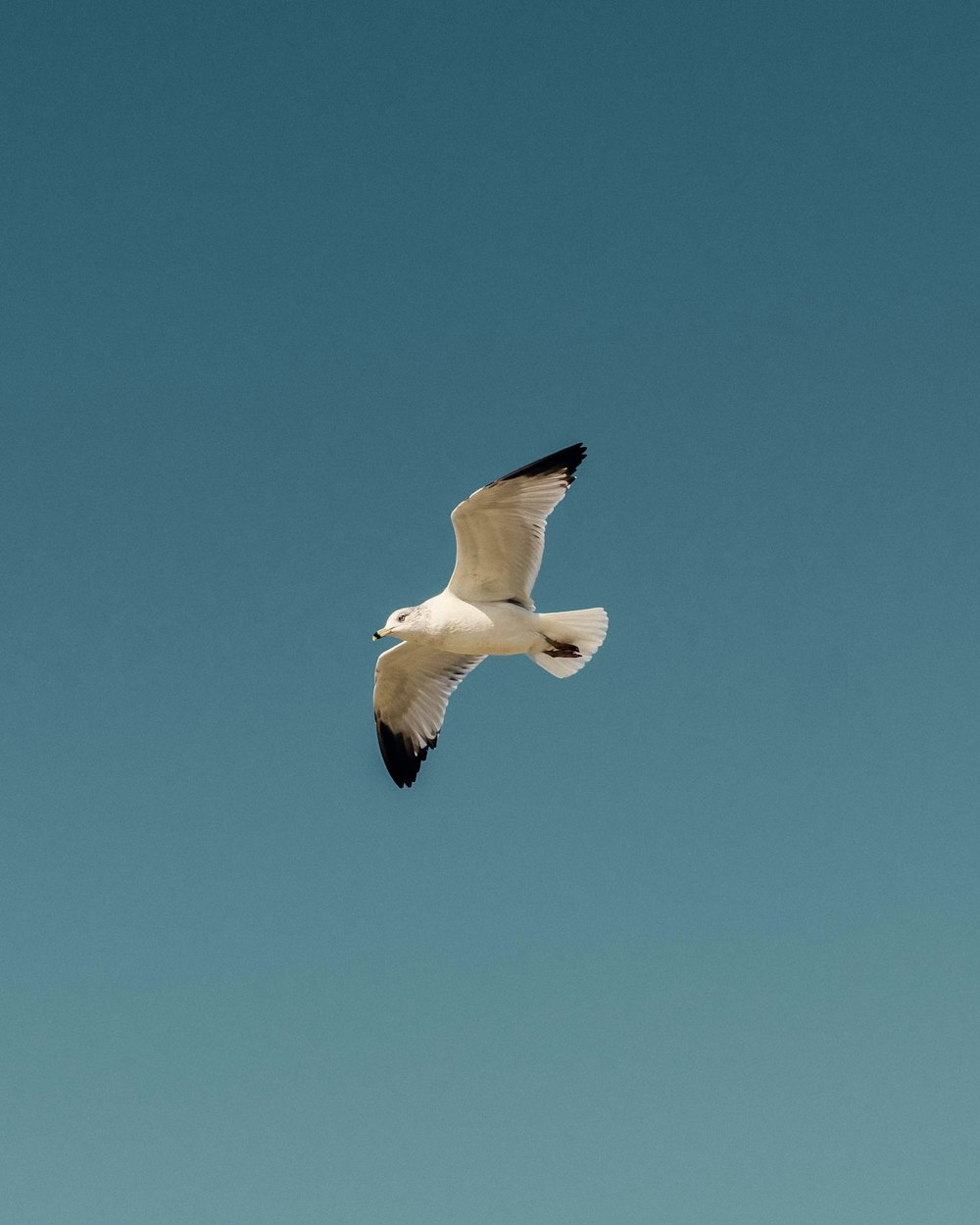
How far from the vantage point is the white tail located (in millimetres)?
14984

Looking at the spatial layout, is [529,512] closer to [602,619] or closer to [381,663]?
[602,619]

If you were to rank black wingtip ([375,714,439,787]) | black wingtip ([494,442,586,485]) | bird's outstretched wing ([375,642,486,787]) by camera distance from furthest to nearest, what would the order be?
black wingtip ([375,714,439,787]) → bird's outstretched wing ([375,642,486,787]) → black wingtip ([494,442,586,485])

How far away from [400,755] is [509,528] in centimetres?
338

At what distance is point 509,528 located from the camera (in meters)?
A: 14.6

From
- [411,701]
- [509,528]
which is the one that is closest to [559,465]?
[509,528]

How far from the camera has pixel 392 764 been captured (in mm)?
16984

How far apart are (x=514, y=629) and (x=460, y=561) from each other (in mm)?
767

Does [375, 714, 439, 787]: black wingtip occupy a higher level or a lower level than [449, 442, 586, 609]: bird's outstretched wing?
lower

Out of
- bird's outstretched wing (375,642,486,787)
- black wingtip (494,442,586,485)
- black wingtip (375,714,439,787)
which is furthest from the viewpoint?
black wingtip (375,714,439,787)

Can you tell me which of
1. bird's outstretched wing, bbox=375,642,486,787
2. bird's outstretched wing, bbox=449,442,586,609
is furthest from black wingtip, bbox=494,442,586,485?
bird's outstretched wing, bbox=375,642,486,787

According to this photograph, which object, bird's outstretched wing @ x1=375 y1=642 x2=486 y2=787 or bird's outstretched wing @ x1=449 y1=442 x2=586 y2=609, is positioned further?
bird's outstretched wing @ x1=375 y1=642 x2=486 y2=787

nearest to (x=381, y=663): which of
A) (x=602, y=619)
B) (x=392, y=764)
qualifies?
(x=392, y=764)

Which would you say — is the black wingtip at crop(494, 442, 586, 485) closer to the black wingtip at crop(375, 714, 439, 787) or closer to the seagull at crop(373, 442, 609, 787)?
the seagull at crop(373, 442, 609, 787)

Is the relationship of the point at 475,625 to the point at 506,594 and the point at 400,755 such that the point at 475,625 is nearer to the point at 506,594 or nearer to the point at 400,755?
the point at 506,594
